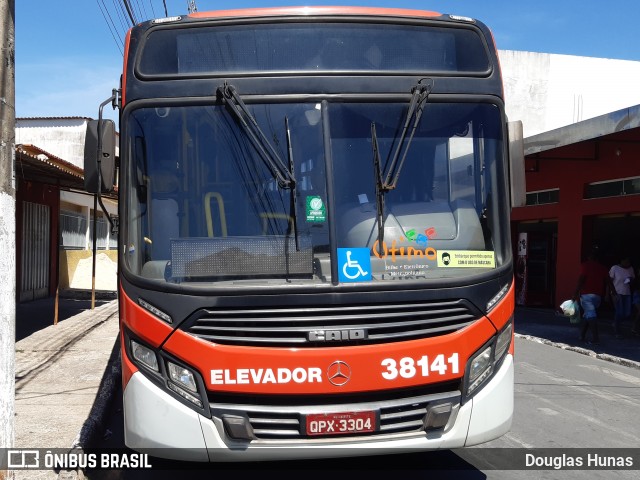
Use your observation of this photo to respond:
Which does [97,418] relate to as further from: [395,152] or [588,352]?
[588,352]

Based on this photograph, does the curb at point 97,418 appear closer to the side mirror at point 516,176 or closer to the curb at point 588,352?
the side mirror at point 516,176

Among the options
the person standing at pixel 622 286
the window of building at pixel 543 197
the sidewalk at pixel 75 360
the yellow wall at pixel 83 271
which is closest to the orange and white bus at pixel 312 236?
the sidewalk at pixel 75 360

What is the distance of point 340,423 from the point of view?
13.1 ft

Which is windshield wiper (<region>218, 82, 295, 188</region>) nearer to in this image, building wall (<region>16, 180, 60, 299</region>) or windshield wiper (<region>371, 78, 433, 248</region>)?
windshield wiper (<region>371, 78, 433, 248</region>)

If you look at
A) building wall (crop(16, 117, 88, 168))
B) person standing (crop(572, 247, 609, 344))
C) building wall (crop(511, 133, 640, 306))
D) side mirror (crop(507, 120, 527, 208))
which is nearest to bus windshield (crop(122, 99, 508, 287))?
side mirror (crop(507, 120, 527, 208))

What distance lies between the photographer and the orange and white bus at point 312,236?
13.1 ft

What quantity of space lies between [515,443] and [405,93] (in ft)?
10.9

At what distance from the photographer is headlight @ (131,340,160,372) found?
409 centimetres

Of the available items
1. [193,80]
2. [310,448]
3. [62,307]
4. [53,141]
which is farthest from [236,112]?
[53,141]

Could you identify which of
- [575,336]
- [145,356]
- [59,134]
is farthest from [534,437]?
[59,134]

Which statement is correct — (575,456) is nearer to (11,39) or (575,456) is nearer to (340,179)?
(340,179)

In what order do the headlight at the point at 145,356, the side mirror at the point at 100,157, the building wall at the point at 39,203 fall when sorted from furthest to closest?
the building wall at the point at 39,203, the side mirror at the point at 100,157, the headlight at the point at 145,356

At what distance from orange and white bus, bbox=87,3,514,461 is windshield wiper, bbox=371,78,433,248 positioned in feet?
0.03

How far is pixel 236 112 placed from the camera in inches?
170
